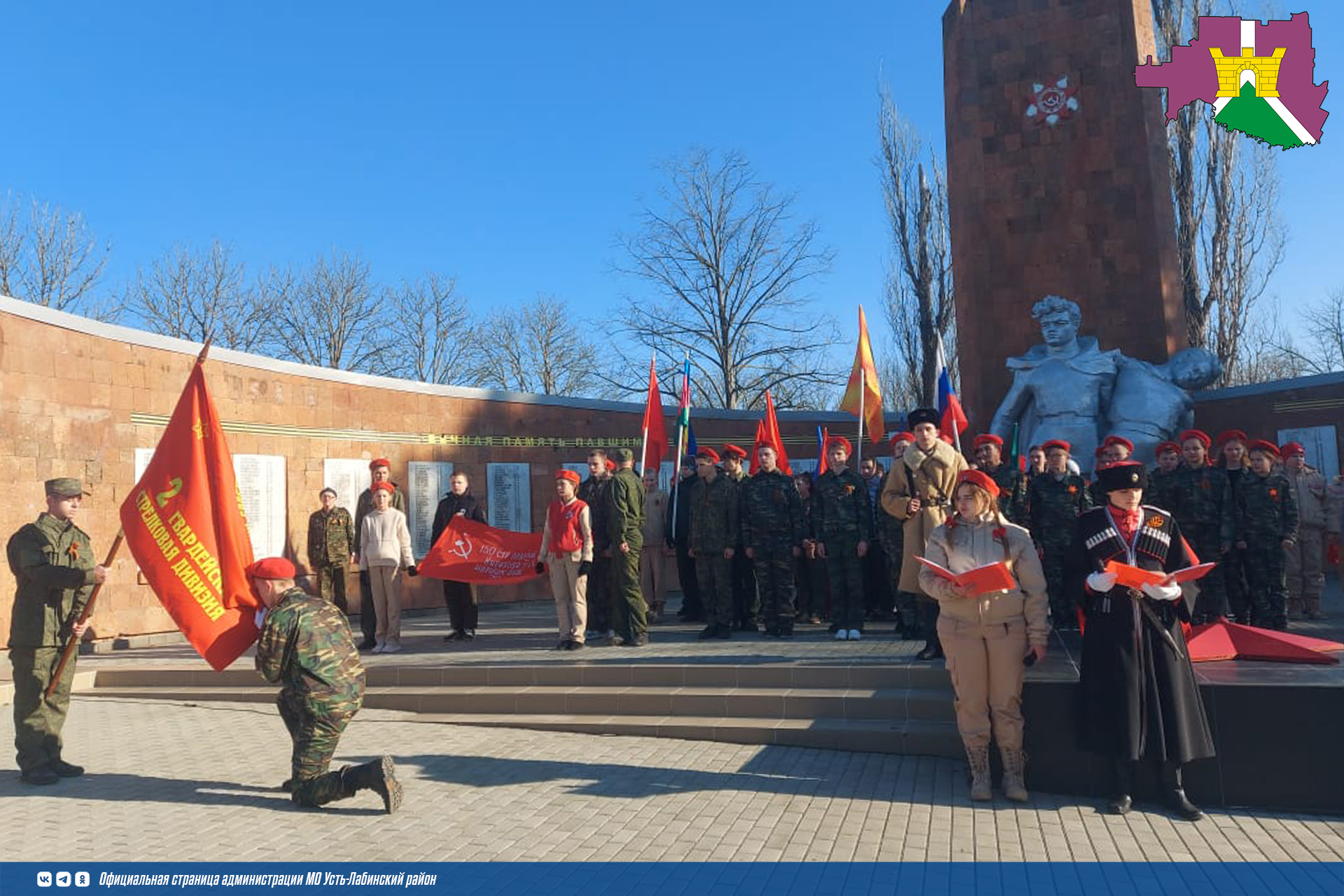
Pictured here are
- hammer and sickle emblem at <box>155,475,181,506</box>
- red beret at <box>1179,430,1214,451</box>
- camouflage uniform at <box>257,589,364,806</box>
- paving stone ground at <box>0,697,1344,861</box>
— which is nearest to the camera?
paving stone ground at <box>0,697,1344,861</box>

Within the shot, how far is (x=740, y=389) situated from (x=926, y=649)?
21419mm

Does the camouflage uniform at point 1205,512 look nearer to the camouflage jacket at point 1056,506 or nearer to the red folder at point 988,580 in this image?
the camouflage jacket at point 1056,506

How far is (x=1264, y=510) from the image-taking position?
843 cm

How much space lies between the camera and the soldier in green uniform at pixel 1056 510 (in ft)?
27.8

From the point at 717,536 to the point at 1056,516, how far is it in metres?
3.10

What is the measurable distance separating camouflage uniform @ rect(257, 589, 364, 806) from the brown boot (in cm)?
363

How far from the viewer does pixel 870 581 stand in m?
10.3

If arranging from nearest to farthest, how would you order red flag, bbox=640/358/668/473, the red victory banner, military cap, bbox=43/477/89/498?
military cap, bbox=43/477/89/498
the red victory banner
red flag, bbox=640/358/668/473

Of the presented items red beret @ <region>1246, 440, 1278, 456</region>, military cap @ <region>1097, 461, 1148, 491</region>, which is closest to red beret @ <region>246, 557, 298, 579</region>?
military cap @ <region>1097, 461, 1148, 491</region>

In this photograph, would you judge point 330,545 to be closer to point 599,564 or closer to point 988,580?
point 599,564

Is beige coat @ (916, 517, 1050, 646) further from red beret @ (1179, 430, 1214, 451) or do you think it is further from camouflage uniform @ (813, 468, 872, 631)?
red beret @ (1179, 430, 1214, 451)

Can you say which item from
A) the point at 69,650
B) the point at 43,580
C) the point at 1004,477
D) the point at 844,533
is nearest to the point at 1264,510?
the point at 1004,477

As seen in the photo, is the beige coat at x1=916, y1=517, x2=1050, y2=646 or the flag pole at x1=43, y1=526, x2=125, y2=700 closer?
the beige coat at x1=916, y1=517, x2=1050, y2=646

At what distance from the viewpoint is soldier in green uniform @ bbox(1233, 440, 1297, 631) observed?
8.38 metres
